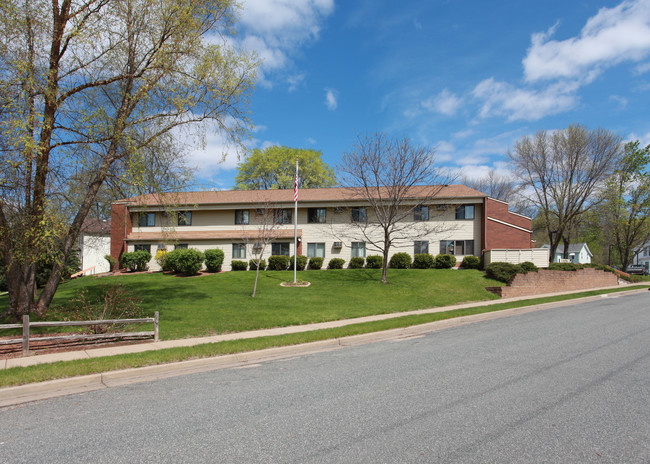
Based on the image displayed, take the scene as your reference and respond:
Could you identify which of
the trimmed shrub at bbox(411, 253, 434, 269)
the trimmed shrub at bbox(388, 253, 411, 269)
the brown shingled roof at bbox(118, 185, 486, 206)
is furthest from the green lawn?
the brown shingled roof at bbox(118, 185, 486, 206)

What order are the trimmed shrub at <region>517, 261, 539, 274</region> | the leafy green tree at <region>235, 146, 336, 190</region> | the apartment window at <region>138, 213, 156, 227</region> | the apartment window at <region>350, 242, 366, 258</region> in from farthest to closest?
1. the leafy green tree at <region>235, 146, 336, 190</region>
2. the apartment window at <region>138, 213, 156, 227</region>
3. the apartment window at <region>350, 242, 366, 258</region>
4. the trimmed shrub at <region>517, 261, 539, 274</region>

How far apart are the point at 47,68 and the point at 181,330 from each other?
8.12m

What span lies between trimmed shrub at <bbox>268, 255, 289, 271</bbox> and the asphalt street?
20837mm

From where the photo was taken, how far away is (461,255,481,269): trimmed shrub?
2831cm

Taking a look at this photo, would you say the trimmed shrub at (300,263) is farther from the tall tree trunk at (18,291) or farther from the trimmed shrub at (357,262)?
the tall tree trunk at (18,291)

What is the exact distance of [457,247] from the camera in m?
29.9

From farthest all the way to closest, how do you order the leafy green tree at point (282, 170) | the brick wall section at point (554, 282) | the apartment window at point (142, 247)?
the leafy green tree at point (282, 170) < the apartment window at point (142, 247) < the brick wall section at point (554, 282)

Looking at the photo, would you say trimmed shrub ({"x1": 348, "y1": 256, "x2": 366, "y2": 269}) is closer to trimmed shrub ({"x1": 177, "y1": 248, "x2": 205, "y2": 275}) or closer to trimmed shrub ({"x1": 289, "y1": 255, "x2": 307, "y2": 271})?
trimmed shrub ({"x1": 289, "y1": 255, "x2": 307, "y2": 271})

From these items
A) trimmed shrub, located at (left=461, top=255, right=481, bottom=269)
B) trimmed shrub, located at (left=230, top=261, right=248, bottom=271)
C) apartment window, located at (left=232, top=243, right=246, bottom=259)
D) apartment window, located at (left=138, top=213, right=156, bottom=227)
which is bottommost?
trimmed shrub, located at (left=230, top=261, right=248, bottom=271)

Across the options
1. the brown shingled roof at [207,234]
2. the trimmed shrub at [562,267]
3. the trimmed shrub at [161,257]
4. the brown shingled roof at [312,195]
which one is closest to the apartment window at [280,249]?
the brown shingled roof at [207,234]

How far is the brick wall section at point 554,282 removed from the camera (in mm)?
23281

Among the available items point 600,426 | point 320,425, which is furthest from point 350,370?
point 600,426

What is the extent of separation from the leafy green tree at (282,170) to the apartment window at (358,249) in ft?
70.2

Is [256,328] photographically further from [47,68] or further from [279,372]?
[47,68]
